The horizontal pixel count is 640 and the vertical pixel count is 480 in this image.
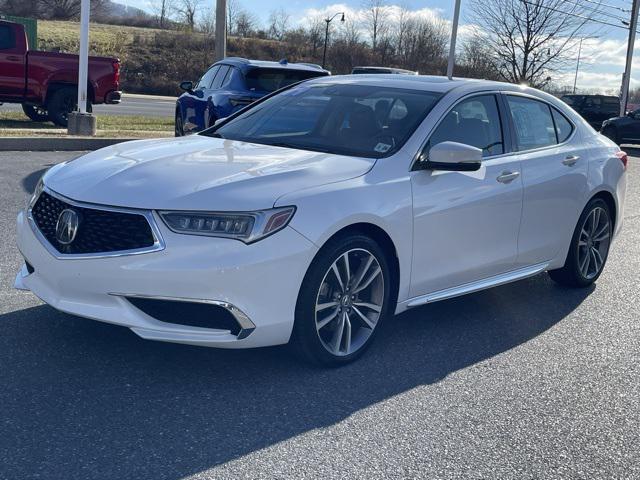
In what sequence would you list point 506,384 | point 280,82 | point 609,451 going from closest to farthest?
point 609,451 < point 506,384 < point 280,82

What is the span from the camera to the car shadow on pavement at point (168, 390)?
10.8ft

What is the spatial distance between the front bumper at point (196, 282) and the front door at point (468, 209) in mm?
1018

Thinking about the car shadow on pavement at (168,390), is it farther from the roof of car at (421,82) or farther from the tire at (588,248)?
the roof of car at (421,82)

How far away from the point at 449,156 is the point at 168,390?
82.8 inches

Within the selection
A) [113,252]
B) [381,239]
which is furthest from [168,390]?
[381,239]

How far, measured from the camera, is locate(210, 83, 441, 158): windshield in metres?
4.98

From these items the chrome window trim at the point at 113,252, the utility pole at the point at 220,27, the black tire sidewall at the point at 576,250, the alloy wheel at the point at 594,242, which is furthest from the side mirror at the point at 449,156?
the utility pole at the point at 220,27

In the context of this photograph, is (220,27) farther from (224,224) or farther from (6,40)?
(224,224)

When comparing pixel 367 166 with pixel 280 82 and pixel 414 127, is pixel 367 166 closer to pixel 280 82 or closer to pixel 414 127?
pixel 414 127

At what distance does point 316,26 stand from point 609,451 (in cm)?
6843

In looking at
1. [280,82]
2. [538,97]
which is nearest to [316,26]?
[280,82]

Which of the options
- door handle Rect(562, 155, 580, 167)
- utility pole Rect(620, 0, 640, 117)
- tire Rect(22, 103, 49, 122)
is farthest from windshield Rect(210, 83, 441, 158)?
utility pole Rect(620, 0, 640, 117)

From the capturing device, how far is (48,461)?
10.5 ft

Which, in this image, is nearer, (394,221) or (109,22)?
(394,221)
